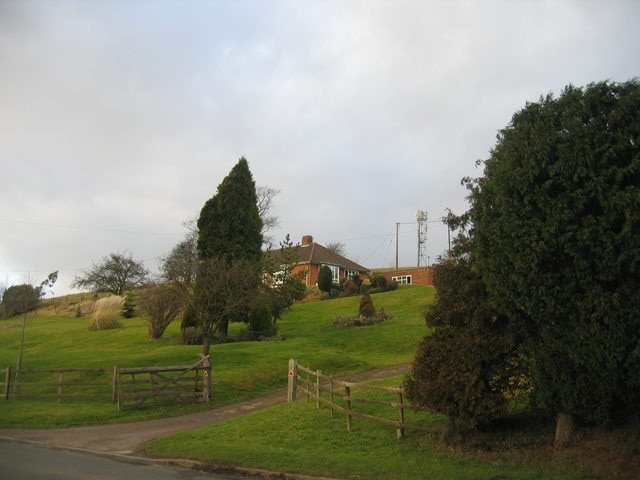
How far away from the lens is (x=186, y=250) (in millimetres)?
33531

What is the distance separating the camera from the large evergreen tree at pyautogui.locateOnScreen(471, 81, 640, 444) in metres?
7.48

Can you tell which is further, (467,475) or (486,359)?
(486,359)

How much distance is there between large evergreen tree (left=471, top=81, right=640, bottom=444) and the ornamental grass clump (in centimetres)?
4041

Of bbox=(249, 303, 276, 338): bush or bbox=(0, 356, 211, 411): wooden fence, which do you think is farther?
bbox=(249, 303, 276, 338): bush

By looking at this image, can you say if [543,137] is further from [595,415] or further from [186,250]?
[186,250]

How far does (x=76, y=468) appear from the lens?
10102mm

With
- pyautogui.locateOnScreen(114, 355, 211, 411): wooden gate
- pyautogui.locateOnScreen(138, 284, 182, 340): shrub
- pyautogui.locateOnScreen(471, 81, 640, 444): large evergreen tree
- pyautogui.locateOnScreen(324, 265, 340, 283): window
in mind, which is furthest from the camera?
pyautogui.locateOnScreen(324, 265, 340, 283): window

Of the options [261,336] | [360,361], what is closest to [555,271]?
[360,361]

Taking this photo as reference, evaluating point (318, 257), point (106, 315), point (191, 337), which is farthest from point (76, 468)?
point (318, 257)

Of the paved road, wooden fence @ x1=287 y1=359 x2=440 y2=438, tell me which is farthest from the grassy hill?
the paved road

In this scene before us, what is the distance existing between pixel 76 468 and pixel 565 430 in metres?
8.62

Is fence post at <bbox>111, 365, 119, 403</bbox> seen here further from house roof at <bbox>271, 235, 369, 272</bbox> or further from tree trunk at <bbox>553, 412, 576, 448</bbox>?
house roof at <bbox>271, 235, 369, 272</bbox>

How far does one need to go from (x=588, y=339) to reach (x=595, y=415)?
131cm

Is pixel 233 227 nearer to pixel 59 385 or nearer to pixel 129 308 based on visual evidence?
pixel 59 385
